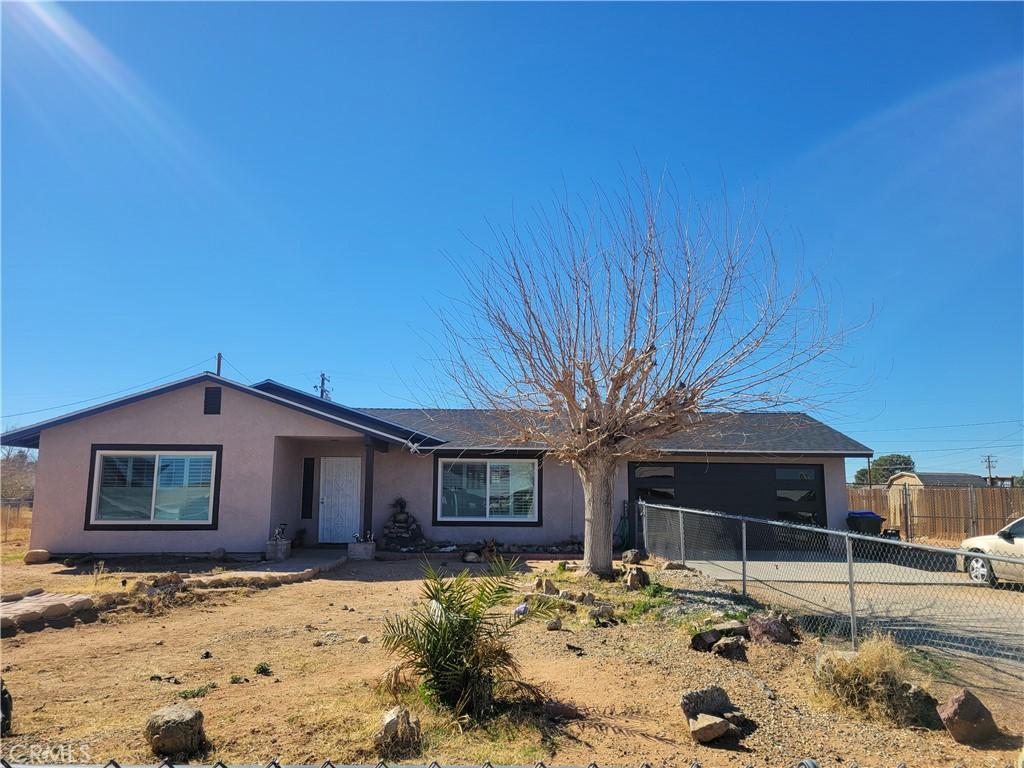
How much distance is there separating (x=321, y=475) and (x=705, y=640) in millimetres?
12019

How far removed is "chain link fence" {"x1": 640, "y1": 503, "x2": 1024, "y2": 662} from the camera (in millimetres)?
6801

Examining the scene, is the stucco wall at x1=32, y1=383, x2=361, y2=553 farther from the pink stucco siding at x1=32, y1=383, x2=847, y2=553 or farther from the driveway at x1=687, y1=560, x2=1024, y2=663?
the driveway at x1=687, y1=560, x2=1024, y2=663

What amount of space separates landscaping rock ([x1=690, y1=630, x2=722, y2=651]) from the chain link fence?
1207 mm

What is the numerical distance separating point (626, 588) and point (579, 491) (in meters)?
6.65

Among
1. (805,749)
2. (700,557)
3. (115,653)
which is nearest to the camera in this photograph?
(805,749)

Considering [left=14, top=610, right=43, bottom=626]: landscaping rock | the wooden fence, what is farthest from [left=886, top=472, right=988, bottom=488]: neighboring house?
[left=14, top=610, right=43, bottom=626]: landscaping rock

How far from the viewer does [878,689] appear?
4555 mm

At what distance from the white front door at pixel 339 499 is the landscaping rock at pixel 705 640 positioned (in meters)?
11.3

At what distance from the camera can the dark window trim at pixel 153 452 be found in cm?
1388

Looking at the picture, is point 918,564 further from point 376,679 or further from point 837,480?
point 376,679

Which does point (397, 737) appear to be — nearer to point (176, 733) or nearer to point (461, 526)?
point (176, 733)

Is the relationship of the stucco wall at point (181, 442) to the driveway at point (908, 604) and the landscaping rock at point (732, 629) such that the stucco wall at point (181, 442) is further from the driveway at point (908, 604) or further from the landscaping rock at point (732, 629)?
the landscaping rock at point (732, 629)

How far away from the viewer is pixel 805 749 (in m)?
4.00

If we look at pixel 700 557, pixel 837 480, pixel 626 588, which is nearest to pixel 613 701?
pixel 626 588
